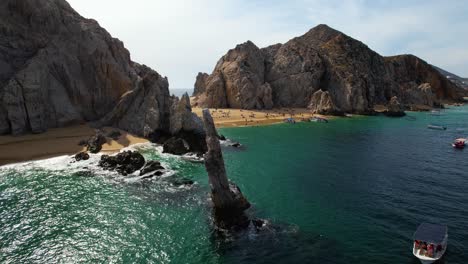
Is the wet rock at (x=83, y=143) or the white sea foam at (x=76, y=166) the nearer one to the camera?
the white sea foam at (x=76, y=166)

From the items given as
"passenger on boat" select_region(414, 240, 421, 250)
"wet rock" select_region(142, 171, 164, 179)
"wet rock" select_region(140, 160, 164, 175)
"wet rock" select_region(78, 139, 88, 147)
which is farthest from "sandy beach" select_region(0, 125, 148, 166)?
"passenger on boat" select_region(414, 240, 421, 250)

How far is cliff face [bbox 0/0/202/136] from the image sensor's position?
214 feet

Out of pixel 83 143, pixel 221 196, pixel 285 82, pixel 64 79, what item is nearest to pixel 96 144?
pixel 83 143

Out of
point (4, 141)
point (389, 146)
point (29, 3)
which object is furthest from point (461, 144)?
point (29, 3)

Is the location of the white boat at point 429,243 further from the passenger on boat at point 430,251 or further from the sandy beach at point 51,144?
the sandy beach at point 51,144

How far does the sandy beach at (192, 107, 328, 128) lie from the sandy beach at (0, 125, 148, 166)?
42187 millimetres

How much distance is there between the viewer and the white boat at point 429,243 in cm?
2695

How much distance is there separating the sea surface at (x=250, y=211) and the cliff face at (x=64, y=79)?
14324 mm

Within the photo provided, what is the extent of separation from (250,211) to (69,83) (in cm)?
5579

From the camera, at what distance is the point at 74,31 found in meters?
76.2

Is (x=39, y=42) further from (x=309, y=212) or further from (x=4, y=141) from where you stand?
(x=309, y=212)

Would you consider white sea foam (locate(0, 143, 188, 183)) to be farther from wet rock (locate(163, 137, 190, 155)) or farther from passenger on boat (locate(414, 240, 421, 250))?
passenger on boat (locate(414, 240, 421, 250))

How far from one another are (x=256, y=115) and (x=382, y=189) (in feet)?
265

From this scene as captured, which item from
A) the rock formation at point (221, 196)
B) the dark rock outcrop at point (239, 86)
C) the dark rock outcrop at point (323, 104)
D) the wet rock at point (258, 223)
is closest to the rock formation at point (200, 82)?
the dark rock outcrop at point (239, 86)
